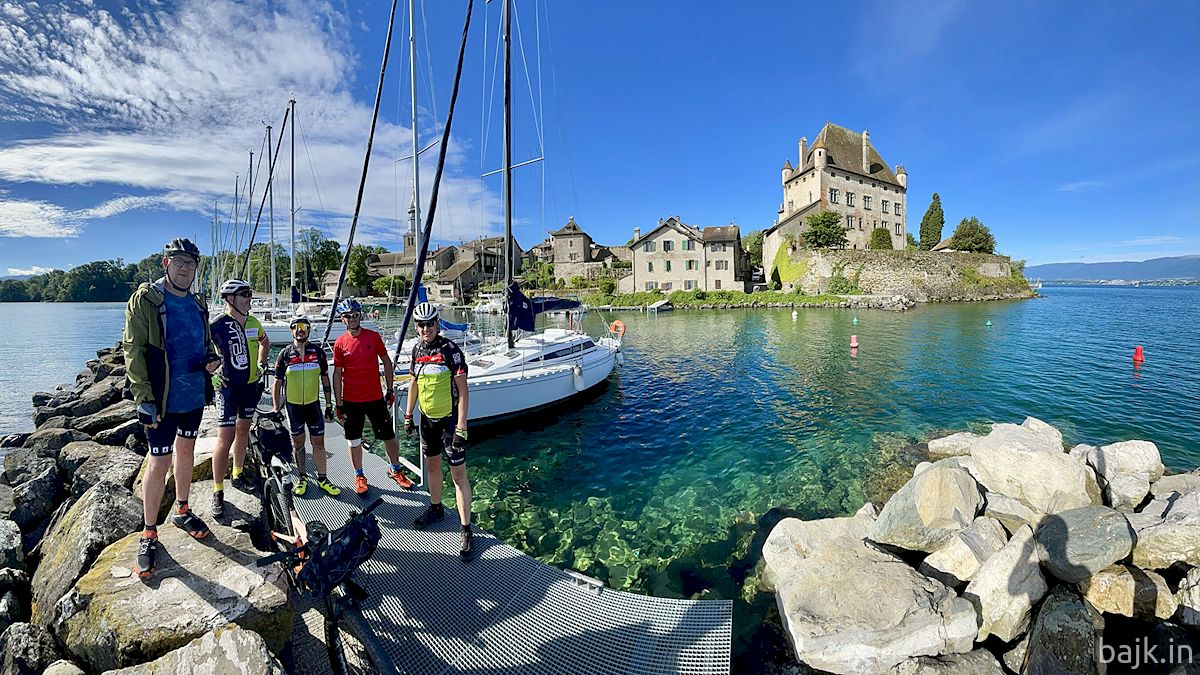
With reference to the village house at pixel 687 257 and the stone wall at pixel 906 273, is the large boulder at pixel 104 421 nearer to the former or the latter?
the village house at pixel 687 257

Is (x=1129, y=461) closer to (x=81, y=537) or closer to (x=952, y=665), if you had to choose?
(x=952, y=665)

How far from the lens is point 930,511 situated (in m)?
6.07

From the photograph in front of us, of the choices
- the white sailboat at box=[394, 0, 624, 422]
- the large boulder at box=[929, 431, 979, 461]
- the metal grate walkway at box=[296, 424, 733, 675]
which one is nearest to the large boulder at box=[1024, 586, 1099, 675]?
the metal grate walkway at box=[296, 424, 733, 675]

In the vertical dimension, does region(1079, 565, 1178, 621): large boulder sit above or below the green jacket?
below

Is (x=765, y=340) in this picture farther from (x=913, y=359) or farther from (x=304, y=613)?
(x=304, y=613)

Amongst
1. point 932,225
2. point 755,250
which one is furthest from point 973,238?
point 755,250

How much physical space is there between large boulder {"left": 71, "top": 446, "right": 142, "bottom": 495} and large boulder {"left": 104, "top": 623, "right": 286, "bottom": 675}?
4882 mm

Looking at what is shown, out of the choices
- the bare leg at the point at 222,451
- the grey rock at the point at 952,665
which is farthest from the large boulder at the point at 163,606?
the grey rock at the point at 952,665

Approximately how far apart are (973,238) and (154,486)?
90.7 m

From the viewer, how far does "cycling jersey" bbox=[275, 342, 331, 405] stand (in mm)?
5969

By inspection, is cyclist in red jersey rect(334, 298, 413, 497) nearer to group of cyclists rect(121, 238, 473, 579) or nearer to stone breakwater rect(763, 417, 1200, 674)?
group of cyclists rect(121, 238, 473, 579)

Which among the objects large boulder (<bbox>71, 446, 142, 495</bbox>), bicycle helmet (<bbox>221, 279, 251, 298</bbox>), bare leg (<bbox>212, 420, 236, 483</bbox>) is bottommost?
large boulder (<bbox>71, 446, 142, 495</bbox>)

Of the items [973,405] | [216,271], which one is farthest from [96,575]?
[216,271]

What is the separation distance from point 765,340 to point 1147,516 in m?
24.6
